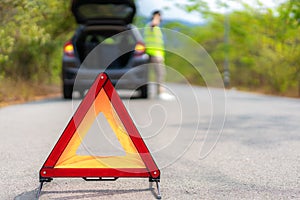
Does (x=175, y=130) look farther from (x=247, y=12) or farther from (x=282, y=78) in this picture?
(x=247, y=12)

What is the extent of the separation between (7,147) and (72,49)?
6.47 meters

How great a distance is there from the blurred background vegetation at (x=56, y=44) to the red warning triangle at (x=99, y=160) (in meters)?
5.72

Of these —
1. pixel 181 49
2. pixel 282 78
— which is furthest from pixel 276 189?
pixel 282 78

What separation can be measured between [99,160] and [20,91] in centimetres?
1106

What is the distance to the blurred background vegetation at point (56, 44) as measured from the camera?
12844 millimetres

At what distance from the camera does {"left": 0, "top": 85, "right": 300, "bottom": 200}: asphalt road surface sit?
4.20 meters

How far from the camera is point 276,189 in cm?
426

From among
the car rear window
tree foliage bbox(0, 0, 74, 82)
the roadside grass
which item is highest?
the car rear window

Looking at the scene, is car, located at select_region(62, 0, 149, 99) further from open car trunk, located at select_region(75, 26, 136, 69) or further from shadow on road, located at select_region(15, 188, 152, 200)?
A: shadow on road, located at select_region(15, 188, 152, 200)

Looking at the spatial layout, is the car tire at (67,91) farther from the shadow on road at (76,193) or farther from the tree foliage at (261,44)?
the shadow on road at (76,193)

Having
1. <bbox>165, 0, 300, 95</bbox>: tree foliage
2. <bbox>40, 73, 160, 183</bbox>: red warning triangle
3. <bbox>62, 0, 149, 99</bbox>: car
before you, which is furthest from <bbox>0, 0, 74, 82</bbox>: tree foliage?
<bbox>40, 73, 160, 183</bbox>: red warning triangle

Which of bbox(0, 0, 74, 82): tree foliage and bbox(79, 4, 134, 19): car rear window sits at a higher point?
bbox(79, 4, 134, 19): car rear window

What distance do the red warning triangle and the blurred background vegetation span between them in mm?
5720

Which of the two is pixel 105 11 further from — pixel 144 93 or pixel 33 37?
pixel 144 93
